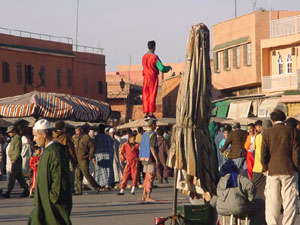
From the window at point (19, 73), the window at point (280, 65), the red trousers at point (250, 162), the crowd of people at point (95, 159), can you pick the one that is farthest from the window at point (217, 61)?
the red trousers at point (250, 162)

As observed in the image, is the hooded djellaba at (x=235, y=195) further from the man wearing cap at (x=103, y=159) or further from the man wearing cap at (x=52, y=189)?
the man wearing cap at (x=103, y=159)

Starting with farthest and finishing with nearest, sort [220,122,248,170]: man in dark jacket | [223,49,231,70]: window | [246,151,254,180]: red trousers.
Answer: [223,49,231,70]: window < [220,122,248,170]: man in dark jacket < [246,151,254,180]: red trousers

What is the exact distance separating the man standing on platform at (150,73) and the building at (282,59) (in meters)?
20.3

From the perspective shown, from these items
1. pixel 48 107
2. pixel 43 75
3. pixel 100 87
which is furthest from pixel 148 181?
pixel 100 87

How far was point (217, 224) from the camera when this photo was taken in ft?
38.4

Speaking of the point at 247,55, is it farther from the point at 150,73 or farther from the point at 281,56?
the point at 150,73

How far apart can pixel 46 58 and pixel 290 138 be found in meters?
52.7

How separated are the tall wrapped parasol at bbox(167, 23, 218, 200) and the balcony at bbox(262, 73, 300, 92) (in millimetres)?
38181

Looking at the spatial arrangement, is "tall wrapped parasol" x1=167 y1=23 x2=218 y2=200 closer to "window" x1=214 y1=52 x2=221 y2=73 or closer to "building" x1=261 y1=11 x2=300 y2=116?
"building" x1=261 y1=11 x2=300 y2=116

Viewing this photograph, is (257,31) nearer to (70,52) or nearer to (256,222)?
(70,52)

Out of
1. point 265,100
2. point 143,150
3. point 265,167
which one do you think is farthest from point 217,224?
point 265,100

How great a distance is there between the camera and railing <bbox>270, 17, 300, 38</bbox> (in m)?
52.9

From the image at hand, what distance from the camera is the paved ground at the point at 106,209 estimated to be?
16.0 metres

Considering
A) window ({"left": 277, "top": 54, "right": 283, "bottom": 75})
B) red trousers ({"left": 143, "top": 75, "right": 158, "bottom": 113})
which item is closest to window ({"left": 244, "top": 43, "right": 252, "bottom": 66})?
window ({"left": 277, "top": 54, "right": 283, "bottom": 75})
